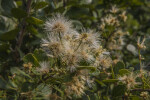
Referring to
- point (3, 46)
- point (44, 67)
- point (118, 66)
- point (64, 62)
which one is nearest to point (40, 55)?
point (44, 67)

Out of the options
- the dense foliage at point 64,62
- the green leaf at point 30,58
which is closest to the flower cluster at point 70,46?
the dense foliage at point 64,62

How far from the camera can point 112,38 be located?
257cm

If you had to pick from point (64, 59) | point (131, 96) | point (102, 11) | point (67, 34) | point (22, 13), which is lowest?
point (131, 96)

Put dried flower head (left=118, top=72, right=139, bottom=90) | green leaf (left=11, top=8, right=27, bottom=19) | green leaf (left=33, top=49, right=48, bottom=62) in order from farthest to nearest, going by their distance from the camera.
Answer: green leaf (left=11, top=8, right=27, bottom=19) < green leaf (left=33, top=49, right=48, bottom=62) < dried flower head (left=118, top=72, right=139, bottom=90)

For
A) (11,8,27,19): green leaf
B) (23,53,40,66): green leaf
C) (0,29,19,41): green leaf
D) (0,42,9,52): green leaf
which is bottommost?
(23,53,40,66): green leaf

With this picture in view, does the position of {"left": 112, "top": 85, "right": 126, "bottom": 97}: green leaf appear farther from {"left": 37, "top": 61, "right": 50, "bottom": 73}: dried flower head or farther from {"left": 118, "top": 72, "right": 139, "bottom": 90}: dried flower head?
{"left": 37, "top": 61, "right": 50, "bottom": 73}: dried flower head

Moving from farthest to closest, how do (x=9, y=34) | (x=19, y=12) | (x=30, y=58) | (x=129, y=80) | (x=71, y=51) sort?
(x=9, y=34) → (x=19, y=12) → (x=30, y=58) → (x=129, y=80) → (x=71, y=51)

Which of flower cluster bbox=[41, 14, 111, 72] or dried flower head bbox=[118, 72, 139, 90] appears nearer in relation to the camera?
flower cluster bbox=[41, 14, 111, 72]

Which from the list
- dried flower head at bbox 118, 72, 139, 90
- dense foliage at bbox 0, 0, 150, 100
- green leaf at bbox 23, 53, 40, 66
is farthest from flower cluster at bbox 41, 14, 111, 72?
dried flower head at bbox 118, 72, 139, 90

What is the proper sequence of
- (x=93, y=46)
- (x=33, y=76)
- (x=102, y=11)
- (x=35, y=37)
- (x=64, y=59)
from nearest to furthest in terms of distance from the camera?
(x=64, y=59), (x=93, y=46), (x=33, y=76), (x=35, y=37), (x=102, y=11)

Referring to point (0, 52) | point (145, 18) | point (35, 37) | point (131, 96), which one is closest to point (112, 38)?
point (131, 96)

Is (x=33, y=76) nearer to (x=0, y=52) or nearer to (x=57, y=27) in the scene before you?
(x=57, y=27)

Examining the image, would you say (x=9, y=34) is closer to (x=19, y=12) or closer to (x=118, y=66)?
(x=19, y=12)

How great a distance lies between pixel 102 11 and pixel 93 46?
1.98 meters
